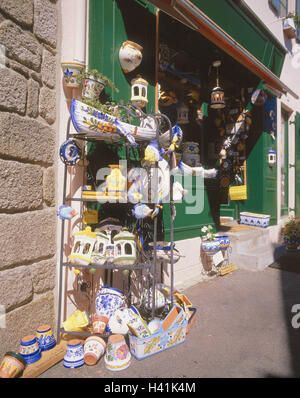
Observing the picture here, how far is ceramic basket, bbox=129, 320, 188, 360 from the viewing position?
218cm

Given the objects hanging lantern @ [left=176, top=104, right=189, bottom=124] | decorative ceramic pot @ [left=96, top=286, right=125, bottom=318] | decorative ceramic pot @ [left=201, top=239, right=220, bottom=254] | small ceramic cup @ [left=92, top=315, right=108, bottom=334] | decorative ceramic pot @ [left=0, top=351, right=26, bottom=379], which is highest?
hanging lantern @ [left=176, top=104, right=189, bottom=124]

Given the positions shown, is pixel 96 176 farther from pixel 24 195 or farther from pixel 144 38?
pixel 144 38

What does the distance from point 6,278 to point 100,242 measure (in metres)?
0.74

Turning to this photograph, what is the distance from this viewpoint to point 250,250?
4.90 meters

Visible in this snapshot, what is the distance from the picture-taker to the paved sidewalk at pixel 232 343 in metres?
2.05

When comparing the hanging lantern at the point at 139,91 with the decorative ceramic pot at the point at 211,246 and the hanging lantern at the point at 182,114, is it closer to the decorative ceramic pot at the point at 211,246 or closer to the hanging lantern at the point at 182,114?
the hanging lantern at the point at 182,114

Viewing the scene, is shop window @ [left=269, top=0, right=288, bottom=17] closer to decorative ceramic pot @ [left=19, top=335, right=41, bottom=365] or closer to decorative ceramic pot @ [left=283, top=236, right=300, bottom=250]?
decorative ceramic pot @ [left=283, top=236, right=300, bottom=250]

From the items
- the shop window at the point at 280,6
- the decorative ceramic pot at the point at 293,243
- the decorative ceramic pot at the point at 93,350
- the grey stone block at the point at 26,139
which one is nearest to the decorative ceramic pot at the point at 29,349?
the decorative ceramic pot at the point at 93,350

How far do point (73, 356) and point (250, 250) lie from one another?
3662mm

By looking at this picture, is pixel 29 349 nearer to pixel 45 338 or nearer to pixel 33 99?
pixel 45 338

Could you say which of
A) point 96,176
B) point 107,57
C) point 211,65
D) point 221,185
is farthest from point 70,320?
point 211,65

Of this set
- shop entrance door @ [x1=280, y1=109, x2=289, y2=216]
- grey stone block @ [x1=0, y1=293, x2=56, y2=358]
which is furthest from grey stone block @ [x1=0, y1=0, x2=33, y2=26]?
shop entrance door @ [x1=280, y1=109, x2=289, y2=216]

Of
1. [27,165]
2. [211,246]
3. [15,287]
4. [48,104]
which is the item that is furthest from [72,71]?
[211,246]

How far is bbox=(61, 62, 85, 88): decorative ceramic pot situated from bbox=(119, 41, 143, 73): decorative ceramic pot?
2.20 ft
